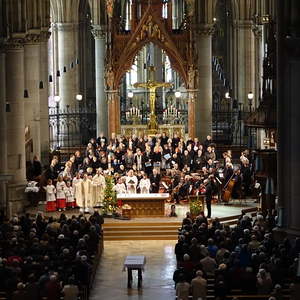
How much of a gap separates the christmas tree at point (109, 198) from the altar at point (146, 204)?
27cm

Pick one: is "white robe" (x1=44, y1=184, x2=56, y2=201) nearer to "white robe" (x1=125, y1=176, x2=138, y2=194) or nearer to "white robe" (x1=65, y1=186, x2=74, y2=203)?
"white robe" (x1=65, y1=186, x2=74, y2=203)

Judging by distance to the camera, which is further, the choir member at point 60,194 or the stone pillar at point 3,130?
the choir member at point 60,194

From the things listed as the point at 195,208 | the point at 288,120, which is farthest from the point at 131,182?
the point at 288,120

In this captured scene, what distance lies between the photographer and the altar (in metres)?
47.2

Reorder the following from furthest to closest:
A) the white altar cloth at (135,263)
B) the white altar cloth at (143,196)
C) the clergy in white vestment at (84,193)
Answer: the clergy in white vestment at (84,193), the white altar cloth at (143,196), the white altar cloth at (135,263)

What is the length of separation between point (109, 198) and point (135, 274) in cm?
834

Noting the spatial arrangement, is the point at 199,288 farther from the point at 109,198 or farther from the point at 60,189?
the point at 60,189

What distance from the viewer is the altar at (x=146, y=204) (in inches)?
1859

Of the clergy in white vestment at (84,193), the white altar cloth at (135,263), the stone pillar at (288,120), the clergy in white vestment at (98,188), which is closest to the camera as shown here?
the white altar cloth at (135,263)

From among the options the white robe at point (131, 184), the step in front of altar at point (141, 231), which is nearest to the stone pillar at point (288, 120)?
the step in front of altar at point (141, 231)

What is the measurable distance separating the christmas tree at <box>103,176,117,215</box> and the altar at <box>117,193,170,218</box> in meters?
0.27

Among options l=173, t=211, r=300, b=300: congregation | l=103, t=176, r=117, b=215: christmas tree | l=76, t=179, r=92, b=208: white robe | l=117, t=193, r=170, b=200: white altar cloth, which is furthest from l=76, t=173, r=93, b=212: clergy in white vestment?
l=173, t=211, r=300, b=300: congregation

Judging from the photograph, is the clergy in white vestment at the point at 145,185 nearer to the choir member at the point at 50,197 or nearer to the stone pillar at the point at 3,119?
the choir member at the point at 50,197

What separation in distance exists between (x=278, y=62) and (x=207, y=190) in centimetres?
828
